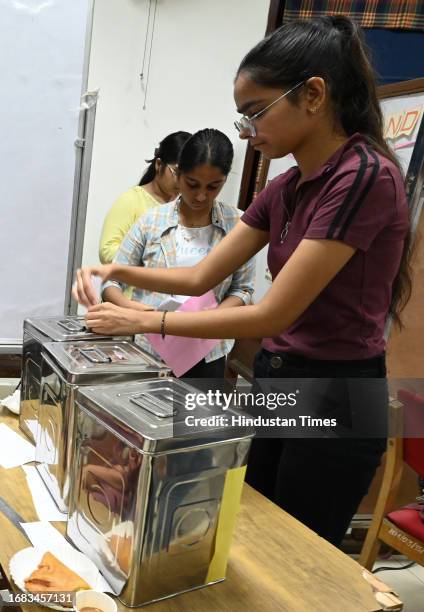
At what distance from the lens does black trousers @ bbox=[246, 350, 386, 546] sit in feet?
3.56

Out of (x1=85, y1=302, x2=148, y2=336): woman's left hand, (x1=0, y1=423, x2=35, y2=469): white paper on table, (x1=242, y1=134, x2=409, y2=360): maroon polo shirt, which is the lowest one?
(x1=0, y1=423, x2=35, y2=469): white paper on table

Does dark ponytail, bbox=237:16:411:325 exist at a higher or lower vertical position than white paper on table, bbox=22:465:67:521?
higher

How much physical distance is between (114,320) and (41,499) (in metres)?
0.37

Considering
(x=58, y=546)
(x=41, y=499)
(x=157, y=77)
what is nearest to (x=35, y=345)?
(x=41, y=499)

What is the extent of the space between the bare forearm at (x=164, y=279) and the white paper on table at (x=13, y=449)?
1.44ft

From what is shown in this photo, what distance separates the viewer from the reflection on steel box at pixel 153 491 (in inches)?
28.9

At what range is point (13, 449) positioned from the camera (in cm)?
115

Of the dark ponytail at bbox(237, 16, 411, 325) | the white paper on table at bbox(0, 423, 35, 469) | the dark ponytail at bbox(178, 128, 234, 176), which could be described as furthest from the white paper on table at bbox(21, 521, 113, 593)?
the dark ponytail at bbox(178, 128, 234, 176)

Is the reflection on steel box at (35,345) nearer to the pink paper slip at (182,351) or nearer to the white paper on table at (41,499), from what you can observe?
the white paper on table at (41,499)

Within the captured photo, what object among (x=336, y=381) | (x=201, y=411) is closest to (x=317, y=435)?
(x=336, y=381)

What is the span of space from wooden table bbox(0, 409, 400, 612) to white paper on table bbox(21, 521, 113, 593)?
2 centimetres

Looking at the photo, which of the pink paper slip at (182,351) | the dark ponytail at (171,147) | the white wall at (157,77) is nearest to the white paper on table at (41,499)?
the pink paper slip at (182,351)

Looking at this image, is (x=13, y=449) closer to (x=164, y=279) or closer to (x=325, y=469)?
(x=164, y=279)

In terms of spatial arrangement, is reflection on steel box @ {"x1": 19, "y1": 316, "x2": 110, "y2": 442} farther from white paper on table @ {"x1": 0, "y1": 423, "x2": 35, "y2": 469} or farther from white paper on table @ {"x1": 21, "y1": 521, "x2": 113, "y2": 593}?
white paper on table @ {"x1": 21, "y1": 521, "x2": 113, "y2": 593}
